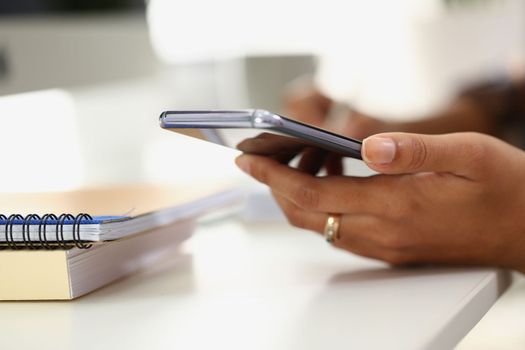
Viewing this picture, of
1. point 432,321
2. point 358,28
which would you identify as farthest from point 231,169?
point 358,28

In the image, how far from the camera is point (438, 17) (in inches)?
112

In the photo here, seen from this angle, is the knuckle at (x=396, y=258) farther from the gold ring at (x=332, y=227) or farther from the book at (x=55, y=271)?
the book at (x=55, y=271)

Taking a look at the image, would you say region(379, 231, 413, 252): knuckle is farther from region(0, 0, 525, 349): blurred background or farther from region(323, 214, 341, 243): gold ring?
region(0, 0, 525, 349): blurred background

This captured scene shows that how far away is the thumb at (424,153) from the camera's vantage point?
557 mm

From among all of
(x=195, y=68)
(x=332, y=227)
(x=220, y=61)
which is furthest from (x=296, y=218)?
(x=220, y=61)

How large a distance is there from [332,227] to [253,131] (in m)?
0.15

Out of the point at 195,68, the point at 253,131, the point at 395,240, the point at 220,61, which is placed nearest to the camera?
the point at 253,131

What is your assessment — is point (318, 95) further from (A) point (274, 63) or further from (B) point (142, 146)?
(A) point (274, 63)

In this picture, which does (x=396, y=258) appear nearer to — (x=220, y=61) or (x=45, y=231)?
(x=45, y=231)

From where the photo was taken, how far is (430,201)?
0.62m

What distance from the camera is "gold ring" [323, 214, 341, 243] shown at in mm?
651

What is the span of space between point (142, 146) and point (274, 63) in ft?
2.47

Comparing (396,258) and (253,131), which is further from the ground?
(253,131)

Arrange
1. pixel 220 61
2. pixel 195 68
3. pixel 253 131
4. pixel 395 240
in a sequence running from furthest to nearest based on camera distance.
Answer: pixel 220 61, pixel 195 68, pixel 395 240, pixel 253 131
